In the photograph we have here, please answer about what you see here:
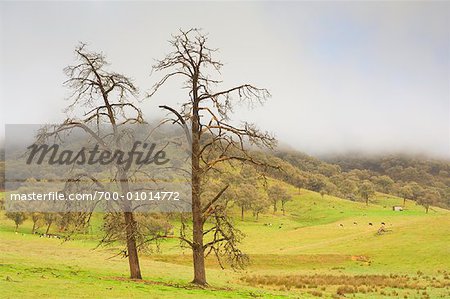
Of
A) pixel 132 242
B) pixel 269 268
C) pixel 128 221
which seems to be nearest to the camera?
pixel 128 221

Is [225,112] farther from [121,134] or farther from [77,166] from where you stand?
[77,166]

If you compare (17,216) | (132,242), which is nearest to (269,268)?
(132,242)

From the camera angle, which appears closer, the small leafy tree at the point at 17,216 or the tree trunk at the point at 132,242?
the tree trunk at the point at 132,242

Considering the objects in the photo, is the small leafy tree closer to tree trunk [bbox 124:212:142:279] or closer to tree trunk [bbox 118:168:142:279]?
tree trunk [bbox 124:212:142:279]

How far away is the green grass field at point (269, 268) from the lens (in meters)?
22.1

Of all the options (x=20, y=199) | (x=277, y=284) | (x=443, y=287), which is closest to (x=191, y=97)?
(x=277, y=284)

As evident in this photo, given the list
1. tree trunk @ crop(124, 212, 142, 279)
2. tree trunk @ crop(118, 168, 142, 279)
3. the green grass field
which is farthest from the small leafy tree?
tree trunk @ crop(118, 168, 142, 279)

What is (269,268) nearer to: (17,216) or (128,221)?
(128,221)

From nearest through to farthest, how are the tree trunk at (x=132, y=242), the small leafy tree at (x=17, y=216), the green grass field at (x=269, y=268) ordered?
the green grass field at (x=269, y=268)
the tree trunk at (x=132, y=242)
the small leafy tree at (x=17, y=216)

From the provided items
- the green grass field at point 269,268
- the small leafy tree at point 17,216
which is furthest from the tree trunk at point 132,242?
the small leafy tree at point 17,216

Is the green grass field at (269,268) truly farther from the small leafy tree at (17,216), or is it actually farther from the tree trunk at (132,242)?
the small leafy tree at (17,216)

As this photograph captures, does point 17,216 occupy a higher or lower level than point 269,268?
higher

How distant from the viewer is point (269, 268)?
59.3 m

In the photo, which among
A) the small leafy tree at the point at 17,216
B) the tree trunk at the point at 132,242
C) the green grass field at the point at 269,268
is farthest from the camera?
the small leafy tree at the point at 17,216
